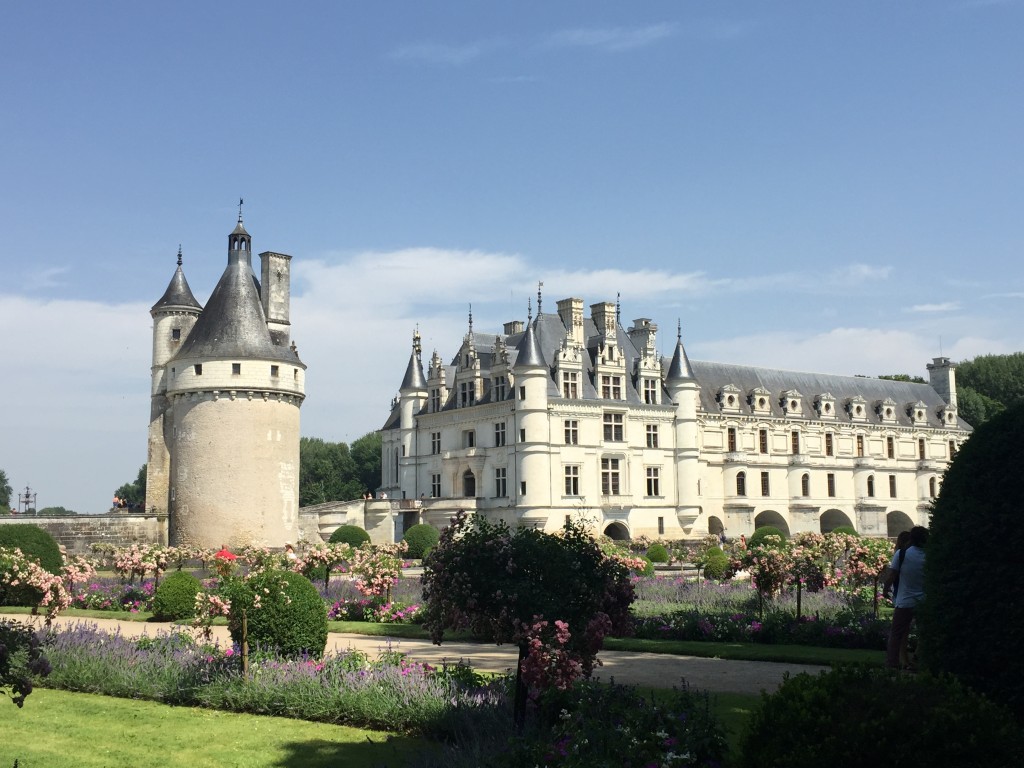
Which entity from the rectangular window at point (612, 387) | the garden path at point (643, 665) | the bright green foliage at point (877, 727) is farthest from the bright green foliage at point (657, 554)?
the bright green foliage at point (877, 727)

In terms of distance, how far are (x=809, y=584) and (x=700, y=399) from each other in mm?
32065

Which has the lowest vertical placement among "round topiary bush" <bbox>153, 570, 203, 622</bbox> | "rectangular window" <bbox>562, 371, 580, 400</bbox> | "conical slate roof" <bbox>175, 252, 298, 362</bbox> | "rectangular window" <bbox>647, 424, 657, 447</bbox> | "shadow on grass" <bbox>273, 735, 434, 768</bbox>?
"shadow on grass" <bbox>273, 735, 434, 768</bbox>

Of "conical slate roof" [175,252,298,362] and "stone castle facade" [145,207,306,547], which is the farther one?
"conical slate roof" [175,252,298,362]

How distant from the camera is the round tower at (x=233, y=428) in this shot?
37.0 metres

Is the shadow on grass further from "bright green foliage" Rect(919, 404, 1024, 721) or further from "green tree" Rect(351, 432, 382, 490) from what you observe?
"green tree" Rect(351, 432, 382, 490)

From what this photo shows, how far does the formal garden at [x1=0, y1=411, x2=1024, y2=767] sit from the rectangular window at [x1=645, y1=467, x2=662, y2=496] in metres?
29.4

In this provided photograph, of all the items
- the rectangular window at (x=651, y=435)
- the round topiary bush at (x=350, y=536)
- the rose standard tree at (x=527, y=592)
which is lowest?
the rose standard tree at (x=527, y=592)

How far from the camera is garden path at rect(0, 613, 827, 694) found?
11516 millimetres

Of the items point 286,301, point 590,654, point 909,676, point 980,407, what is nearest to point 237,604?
point 590,654

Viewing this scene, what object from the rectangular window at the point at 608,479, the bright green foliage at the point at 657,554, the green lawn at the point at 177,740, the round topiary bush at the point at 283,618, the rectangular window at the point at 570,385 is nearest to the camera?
the green lawn at the point at 177,740

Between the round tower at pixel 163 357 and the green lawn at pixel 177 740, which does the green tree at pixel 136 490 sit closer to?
the round tower at pixel 163 357

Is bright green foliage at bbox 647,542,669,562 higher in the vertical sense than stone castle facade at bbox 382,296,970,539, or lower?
lower

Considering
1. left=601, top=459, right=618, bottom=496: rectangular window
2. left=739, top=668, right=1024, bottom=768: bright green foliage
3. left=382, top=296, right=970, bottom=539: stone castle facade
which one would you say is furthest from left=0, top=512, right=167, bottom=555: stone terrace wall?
left=739, top=668, right=1024, bottom=768: bright green foliage

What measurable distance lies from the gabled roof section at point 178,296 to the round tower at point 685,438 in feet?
68.0
